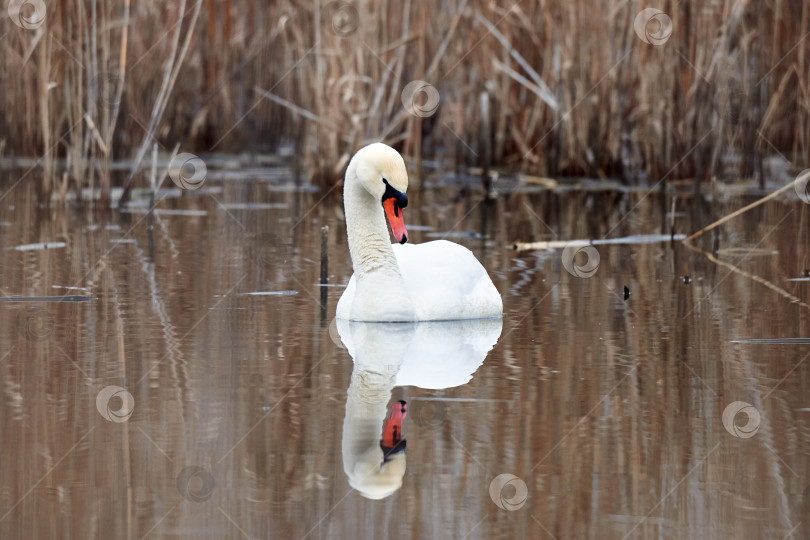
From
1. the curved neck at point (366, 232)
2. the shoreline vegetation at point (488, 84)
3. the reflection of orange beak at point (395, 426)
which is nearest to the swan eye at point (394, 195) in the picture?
the curved neck at point (366, 232)

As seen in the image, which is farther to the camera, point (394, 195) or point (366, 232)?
point (366, 232)

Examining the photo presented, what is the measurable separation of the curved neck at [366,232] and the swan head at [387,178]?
13 cm

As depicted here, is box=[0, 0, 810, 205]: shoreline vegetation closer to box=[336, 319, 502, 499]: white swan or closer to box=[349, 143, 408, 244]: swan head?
box=[349, 143, 408, 244]: swan head

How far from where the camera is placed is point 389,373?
18.3 ft

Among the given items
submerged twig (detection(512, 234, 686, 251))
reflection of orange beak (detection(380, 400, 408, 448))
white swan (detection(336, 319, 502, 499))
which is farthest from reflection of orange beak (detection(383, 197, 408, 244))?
submerged twig (detection(512, 234, 686, 251))

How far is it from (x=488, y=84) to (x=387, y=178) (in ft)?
21.5

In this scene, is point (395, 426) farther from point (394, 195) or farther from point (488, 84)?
point (488, 84)

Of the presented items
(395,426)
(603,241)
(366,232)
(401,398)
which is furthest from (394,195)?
(603,241)

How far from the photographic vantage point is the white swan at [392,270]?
6816mm

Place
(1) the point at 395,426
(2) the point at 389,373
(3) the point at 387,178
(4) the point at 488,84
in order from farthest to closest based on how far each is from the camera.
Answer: (4) the point at 488,84
(3) the point at 387,178
(2) the point at 389,373
(1) the point at 395,426

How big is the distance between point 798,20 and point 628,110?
1754mm

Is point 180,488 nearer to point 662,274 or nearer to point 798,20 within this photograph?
point 662,274

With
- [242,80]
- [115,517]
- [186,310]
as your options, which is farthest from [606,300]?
[242,80]

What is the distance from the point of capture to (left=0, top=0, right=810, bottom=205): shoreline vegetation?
11.4 m
